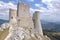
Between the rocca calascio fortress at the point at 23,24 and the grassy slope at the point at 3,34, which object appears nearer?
the grassy slope at the point at 3,34

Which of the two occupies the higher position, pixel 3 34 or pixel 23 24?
pixel 23 24

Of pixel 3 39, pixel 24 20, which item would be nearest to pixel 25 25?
pixel 24 20

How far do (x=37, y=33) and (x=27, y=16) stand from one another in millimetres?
6727

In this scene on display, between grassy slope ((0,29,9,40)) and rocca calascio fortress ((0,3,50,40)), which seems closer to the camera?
grassy slope ((0,29,9,40))

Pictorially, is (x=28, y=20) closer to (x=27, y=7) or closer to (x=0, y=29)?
(x=27, y=7)

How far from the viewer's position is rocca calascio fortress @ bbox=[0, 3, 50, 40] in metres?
52.2

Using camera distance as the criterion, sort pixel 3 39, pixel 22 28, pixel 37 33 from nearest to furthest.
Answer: pixel 3 39 → pixel 22 28 → pixel 37 33

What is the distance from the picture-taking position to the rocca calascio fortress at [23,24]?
52188 mm

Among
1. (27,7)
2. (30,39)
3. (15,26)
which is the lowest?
(30,39)

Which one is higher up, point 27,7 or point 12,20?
point 27,7

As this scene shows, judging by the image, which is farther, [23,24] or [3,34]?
[23,24]

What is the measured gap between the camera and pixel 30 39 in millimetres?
51812

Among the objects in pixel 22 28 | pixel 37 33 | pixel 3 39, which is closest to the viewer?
pixel 3 39

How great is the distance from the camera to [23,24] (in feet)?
180
